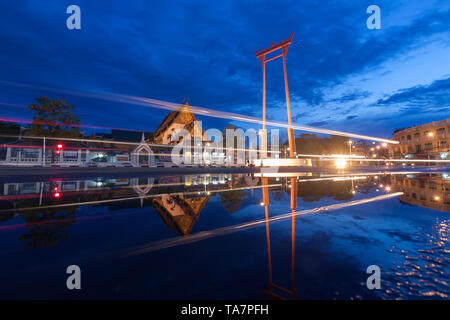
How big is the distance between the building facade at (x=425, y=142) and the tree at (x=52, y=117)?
194ft

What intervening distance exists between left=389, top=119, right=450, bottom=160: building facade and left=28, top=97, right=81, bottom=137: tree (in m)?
59.1

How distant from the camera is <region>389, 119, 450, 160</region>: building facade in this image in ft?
123

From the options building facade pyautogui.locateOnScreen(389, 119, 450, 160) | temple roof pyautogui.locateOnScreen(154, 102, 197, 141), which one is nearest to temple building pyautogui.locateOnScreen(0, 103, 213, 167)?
temple roof pyautogui.locateOnScreen(154, 102, 197, 141)

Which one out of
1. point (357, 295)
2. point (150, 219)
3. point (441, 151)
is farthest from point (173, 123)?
point (441, 151)

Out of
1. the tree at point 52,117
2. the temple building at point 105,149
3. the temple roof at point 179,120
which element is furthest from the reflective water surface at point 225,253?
the temple roof at point 179,120

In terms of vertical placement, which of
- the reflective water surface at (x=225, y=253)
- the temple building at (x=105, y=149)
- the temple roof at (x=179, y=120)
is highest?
the temple roof at (x=179, y=120)

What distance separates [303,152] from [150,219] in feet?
205

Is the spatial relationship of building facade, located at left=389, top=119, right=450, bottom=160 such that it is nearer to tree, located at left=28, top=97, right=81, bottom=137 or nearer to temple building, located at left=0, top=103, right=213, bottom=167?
temple building, located at left=0, top=103, right=213, bottom=167

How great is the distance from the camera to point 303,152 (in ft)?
198

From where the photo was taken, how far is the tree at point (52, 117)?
810 inches

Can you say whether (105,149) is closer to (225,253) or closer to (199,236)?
(199,236)

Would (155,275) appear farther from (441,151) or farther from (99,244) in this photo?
(441,151)

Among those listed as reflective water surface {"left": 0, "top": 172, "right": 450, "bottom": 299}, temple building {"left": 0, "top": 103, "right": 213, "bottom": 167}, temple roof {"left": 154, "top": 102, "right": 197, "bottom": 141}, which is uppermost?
temple roof {"left": 154, "top": 102, "right": 197, "bottom": 141}

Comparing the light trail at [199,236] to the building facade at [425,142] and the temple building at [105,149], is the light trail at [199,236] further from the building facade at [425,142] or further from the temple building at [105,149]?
the building facade at [425,142]
